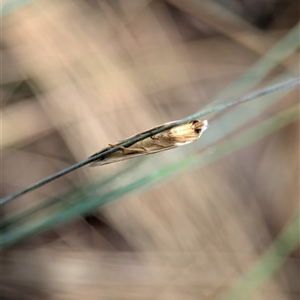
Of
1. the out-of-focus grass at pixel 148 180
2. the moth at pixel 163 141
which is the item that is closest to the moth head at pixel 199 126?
the moth at pixel 163 141

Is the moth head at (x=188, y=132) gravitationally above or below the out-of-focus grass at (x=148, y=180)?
below

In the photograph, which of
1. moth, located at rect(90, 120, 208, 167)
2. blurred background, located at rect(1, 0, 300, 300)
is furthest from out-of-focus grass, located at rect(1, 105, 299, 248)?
moth, located at rect(90, 120, 208, 167)

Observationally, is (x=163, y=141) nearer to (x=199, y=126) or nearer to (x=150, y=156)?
(x=199, y=126)

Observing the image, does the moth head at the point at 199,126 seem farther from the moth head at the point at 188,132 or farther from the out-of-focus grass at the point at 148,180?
the out-of-focus grass at the point at 148,180

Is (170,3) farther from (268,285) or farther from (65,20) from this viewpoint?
(268,285)

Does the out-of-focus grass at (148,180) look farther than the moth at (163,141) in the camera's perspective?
Yes

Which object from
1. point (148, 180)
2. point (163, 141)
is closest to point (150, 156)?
point (148, 180)

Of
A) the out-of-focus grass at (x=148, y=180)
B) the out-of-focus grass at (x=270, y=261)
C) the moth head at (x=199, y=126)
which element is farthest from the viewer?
the out-of-focus grass at (x=270, y=261)
